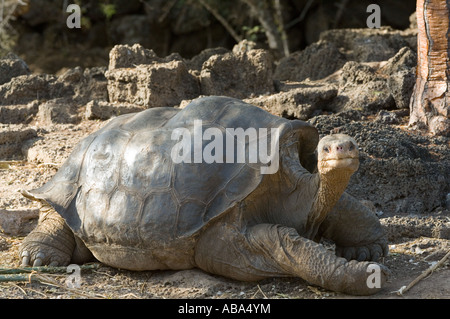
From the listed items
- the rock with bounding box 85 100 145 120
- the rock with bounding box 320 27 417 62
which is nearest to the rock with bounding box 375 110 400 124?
the rock with bounding box 320 27 417 62

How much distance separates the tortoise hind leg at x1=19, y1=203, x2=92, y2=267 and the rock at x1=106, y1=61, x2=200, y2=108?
2.55 m

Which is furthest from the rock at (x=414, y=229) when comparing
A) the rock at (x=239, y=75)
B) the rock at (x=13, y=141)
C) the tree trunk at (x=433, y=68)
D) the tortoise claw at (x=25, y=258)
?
the rock at (x=13, y=141)

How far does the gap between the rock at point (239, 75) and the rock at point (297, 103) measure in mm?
753

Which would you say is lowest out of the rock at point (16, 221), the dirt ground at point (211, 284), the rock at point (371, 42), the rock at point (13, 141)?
the dirt ground at point (211, 284)

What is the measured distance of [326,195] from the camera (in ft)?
11.3

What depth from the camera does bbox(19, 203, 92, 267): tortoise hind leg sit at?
12.8 feet

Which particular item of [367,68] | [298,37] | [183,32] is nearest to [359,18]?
[298,37]

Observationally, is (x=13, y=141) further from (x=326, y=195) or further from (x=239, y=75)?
(x=326, y=195)

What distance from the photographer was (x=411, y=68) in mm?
6414

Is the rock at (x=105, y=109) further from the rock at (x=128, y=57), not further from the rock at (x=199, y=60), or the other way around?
the rock at (x=199, y=60)

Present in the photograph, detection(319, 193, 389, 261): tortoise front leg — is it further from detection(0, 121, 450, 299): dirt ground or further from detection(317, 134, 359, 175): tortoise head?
detection(317, 134, 359, 175): tortoise head

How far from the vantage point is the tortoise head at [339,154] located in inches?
122

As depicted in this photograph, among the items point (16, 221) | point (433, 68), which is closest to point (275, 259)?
point (16, 221)

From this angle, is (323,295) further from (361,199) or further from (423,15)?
(423,15)
